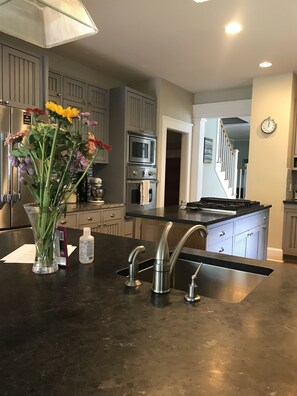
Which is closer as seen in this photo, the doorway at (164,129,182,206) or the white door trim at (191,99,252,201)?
the white door trim at (191,99,252,201)

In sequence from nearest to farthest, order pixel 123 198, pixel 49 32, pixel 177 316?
pixel 177 316, pixel 49 32, pixel 123 198

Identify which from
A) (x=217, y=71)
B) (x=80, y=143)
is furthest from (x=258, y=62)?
(x=80, y=143)

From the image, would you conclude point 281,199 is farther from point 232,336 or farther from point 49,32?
point 232,336

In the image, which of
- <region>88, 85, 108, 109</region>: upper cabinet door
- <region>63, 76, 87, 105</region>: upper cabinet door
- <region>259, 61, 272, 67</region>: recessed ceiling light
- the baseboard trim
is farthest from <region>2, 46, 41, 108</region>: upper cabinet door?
the baseboard trim

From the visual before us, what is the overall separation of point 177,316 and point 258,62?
4.05m

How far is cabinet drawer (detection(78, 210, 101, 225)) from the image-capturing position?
3585 mm

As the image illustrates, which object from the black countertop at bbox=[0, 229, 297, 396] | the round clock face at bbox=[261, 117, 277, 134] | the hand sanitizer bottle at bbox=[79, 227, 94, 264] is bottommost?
the black countertop at bbox=[0, 229, 297, 396]

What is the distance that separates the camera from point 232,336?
804 mm

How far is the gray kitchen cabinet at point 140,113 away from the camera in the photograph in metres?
4.45

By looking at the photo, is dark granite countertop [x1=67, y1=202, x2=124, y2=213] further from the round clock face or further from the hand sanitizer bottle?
the round clock face

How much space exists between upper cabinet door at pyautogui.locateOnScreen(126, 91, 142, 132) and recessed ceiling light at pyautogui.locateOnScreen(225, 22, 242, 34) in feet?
5.28

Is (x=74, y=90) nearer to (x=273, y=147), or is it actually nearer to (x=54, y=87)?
(x=54, y=87)

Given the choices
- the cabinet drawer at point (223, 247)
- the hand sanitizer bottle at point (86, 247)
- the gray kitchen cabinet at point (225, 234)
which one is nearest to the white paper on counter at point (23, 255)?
the hand sanitizer bottle at point (86, 247)

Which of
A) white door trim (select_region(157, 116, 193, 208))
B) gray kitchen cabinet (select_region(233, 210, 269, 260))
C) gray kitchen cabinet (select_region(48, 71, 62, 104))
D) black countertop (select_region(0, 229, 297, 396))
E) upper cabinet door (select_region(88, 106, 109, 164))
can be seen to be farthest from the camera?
white door trim (select_region(157, 116, 193, 208))
